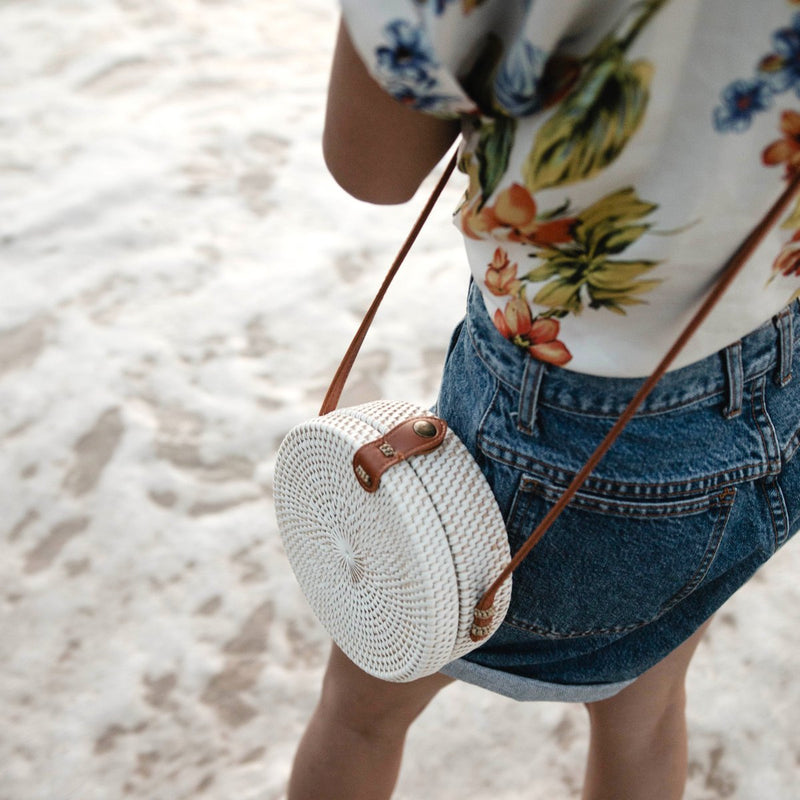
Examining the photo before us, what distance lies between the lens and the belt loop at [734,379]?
536 mm

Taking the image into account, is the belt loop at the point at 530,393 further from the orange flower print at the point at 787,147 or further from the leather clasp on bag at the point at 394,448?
the orange flower print at the point at 787,147

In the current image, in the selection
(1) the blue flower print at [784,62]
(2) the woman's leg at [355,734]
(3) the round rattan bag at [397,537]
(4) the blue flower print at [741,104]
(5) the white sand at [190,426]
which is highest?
(1) the blue flower print at [784,62]

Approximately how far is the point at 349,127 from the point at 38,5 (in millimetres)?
2591

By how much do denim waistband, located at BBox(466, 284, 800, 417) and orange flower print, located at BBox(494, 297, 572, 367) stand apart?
0.01 m

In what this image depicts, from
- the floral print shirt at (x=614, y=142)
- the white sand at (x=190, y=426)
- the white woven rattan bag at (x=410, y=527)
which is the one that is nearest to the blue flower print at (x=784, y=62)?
the floral print shirt at (x=614, y=142)

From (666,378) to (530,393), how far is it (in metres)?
0.08

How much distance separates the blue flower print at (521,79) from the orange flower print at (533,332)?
0.13m

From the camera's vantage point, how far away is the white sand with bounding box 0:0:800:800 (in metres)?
1.21

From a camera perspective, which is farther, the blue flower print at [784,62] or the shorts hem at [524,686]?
the shorts hem at [524,686]

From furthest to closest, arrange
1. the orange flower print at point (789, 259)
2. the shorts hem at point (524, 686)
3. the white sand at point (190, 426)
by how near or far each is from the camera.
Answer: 1. the white sand at point (190, 426)
2. the shorts hem at point (524, 686)
3. the orange flower print at point (789, 259)

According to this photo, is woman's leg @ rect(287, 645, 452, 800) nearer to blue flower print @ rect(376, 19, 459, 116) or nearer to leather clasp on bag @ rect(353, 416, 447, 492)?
leather clasp on bag @ rect(353, 416, 447, 492)

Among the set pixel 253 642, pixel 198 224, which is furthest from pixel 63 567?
pixel 198 224

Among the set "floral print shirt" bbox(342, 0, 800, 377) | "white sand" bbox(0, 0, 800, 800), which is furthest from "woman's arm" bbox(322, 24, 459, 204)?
"white sand" bbox(0, 0, 800, 800)

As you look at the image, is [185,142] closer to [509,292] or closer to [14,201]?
[14,201]
